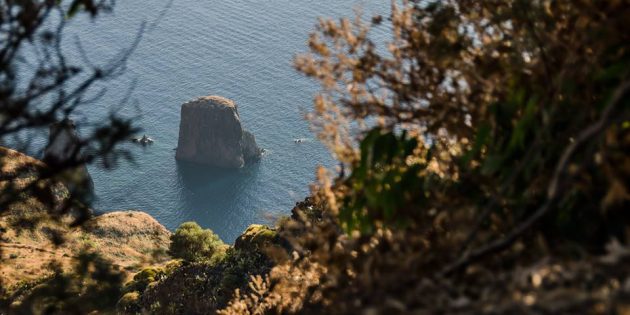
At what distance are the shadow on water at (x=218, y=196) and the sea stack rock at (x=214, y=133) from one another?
1988mm

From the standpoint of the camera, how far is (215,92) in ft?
489

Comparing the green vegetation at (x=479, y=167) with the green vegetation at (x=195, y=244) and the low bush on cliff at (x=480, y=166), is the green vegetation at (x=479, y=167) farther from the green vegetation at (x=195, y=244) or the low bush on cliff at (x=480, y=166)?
the green vegetation at (x=195, y=244)

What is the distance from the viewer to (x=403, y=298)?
3.00m

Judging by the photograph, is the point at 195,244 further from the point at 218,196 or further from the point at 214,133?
the point at 214,133

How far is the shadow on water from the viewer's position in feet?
399

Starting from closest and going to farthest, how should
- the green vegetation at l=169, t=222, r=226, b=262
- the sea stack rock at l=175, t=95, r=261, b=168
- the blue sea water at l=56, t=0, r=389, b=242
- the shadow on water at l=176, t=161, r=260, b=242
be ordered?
the green vegetation at l=169, t=222, r=226, b=262 < the shadow on water at l=176, t=161, r=260, b=242 < the blue sea water at l=56, t=0, r=389, b=242 < the sea stack rock at l=175, t=95, r=261, b=168

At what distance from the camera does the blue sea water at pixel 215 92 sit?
12406 cm

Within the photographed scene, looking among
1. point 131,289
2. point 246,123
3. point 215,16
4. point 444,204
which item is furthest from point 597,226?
point 215,16

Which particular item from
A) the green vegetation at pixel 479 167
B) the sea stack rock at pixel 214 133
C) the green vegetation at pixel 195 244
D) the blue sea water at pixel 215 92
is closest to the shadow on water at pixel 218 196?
the blue sea water at pixel 215 92

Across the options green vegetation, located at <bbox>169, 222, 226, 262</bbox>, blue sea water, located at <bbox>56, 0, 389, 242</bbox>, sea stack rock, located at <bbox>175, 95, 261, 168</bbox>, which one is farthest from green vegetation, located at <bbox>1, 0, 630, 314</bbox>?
sea stack rock, located at <bbox>175, 95, 261, 168</bbox>

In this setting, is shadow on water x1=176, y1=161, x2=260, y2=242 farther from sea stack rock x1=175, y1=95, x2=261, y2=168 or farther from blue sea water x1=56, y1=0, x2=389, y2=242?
sea stack rock x1=175, y1=95, x2=261, y2=168

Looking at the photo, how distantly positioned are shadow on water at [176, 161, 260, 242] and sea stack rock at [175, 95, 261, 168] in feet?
6.52

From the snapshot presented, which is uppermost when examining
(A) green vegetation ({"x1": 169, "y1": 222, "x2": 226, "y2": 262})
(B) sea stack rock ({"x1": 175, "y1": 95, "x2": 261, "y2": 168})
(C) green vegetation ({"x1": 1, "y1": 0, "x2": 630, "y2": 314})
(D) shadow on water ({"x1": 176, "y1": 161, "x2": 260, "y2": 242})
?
(C) green vegetation ({"x1": 1, "y1": 0, "x2": 630, "y2": 314})

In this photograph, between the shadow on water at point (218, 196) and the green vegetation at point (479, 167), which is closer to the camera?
the green vegetation at point (479, 167)
